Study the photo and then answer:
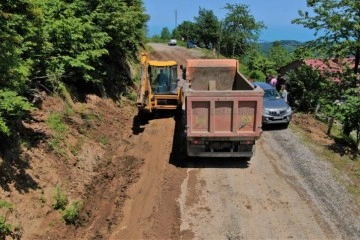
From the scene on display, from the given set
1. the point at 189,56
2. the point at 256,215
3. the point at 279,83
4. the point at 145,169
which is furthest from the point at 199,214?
the point at 189,56

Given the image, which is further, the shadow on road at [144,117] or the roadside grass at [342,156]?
the shadow on road at [144,117]

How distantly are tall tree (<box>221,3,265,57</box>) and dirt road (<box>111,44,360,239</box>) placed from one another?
3956 cm

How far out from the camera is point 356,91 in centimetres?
1847

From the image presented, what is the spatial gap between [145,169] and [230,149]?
2934mm

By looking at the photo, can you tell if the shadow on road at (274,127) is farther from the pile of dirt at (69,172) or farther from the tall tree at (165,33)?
the tall tree at (165,33)

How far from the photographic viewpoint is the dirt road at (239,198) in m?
10.6

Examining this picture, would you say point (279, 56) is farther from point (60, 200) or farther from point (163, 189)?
point (60, 200)

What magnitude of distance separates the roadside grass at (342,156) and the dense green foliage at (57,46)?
9.01 metres

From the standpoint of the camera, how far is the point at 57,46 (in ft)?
46.9

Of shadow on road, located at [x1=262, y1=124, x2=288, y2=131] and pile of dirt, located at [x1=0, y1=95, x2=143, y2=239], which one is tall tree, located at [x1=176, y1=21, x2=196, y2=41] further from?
pile of dirt, located at [x1=0, y1=95, x2=143, y2=239]

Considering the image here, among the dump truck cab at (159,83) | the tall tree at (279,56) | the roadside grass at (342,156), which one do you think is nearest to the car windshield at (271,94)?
the roadside grass at (342,156)

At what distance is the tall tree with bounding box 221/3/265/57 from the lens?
5325 centimetres

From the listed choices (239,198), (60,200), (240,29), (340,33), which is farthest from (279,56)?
(60,200)

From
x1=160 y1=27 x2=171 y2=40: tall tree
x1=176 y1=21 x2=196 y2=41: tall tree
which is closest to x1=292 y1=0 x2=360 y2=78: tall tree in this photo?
x1=176 y1=21 x2=196 y2=41: tall tree
